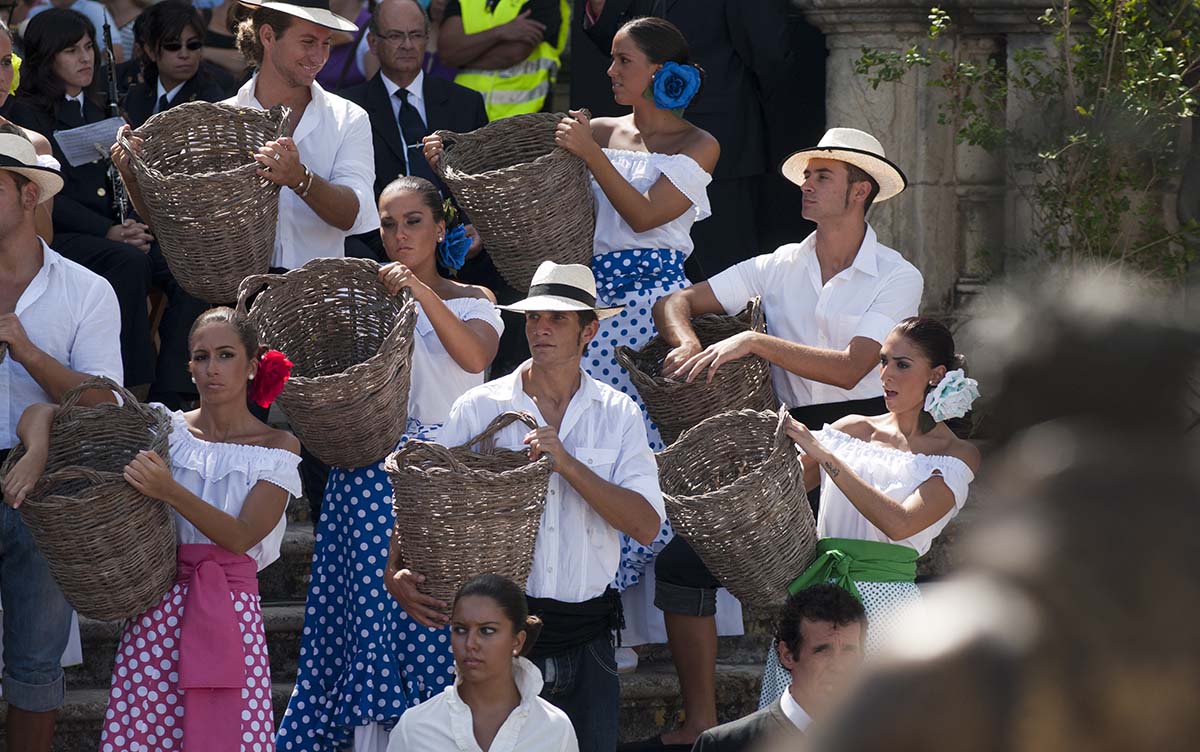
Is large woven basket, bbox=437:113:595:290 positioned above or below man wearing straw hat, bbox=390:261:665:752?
above

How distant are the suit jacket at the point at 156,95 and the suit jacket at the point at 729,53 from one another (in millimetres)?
1597

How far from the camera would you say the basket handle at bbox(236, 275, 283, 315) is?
4.67 m

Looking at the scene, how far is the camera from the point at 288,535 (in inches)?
231

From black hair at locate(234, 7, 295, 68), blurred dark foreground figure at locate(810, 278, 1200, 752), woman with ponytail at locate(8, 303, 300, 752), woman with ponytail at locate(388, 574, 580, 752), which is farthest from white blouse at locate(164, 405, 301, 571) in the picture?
blurred dark foreground figure at locate(810, 278, 1200, 752)

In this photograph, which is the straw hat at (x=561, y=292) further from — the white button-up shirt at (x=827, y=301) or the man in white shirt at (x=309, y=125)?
the man in white shirt at (x=309, y=125)

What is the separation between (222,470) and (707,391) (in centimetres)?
139

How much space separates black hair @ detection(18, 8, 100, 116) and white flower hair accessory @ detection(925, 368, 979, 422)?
335 cm

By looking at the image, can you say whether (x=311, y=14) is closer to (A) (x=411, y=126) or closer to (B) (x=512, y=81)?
(A) (x=411, y=126)

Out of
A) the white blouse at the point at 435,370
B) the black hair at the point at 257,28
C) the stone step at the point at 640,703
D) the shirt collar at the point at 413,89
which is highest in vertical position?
the black hair at the point at 257,28

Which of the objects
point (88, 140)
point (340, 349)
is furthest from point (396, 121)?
point (340, 349)

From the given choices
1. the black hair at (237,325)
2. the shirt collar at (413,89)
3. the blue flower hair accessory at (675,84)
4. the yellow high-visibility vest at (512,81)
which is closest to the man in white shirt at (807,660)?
the black hair at (237,325)

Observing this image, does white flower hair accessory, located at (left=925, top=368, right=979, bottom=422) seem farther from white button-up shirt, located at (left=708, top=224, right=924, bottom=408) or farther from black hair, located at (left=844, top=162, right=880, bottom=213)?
black hair, located at (left=844, top=162, right=880, bottom=213)

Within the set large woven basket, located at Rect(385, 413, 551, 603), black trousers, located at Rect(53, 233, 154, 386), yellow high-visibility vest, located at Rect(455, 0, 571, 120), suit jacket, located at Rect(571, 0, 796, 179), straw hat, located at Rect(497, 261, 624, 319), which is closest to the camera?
large woven basket, located at Rect(385, 413, 551, 603)

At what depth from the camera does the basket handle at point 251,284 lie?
4.67 m
